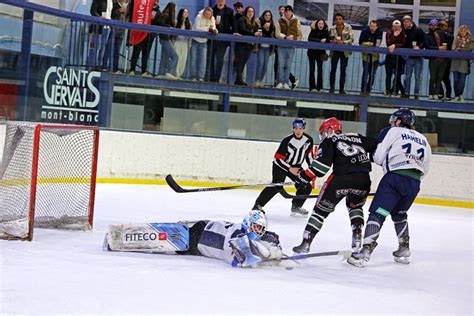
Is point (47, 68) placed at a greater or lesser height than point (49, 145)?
greater

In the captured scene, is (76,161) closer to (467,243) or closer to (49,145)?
(49,145)

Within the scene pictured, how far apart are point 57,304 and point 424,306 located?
1.89 m

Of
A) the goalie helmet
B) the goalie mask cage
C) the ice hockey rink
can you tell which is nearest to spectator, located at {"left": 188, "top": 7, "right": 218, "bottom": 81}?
the ice hockey rink

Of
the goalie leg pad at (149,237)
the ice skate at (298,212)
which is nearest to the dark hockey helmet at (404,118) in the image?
the goalie leg pad at (149,237)

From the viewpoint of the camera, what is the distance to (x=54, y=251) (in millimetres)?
5398

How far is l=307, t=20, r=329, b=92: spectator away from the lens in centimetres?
1155

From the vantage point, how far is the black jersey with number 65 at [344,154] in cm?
582

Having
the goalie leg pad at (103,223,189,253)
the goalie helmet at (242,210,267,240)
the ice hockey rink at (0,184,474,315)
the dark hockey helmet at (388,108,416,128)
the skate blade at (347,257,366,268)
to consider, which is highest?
the dark hockey helmet at (388,108,416,128)

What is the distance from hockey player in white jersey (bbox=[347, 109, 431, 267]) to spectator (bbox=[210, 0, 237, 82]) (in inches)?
241

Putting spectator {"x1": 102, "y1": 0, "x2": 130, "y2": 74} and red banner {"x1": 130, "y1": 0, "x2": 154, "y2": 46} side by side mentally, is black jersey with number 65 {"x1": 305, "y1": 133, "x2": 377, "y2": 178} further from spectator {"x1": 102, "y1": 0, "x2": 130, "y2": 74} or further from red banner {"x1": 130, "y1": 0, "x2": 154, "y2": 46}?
red banner {"x1": 130, "y1": 0, "x2": 154, "y2": 46}

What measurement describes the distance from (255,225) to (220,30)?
7.17m

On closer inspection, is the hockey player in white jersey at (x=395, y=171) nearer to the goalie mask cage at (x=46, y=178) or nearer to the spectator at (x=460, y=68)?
the goalie mask cage at (x=46, y=178)

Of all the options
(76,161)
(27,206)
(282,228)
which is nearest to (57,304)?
(27,206)

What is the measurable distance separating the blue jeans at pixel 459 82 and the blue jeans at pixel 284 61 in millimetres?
2185
